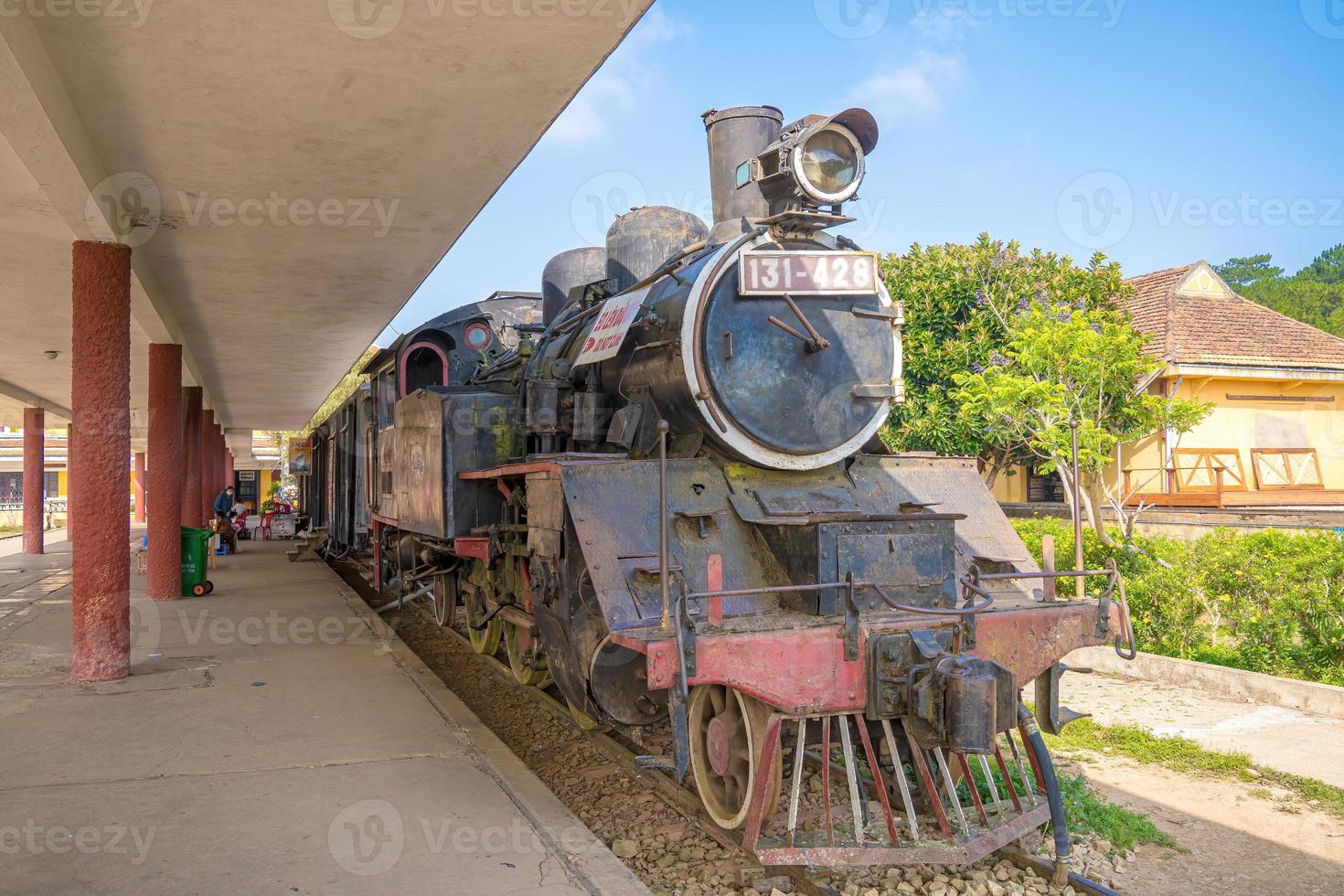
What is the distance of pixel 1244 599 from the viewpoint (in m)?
7.07

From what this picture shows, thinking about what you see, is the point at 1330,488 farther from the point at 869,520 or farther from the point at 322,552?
the point at 322,552

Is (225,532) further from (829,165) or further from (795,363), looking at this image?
(829,165)

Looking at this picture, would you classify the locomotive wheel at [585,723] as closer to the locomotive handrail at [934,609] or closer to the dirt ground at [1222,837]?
the locomotive handrail at [934,609]

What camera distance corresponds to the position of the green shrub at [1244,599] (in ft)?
21.1

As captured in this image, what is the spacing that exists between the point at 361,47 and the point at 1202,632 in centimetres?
732

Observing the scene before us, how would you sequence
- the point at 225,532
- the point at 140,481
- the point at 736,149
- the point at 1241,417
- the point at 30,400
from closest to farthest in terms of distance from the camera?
the point at 736,149 → the point at 1241,417 → the point at 225,532 → the point at 30,400 → the point at 140,481

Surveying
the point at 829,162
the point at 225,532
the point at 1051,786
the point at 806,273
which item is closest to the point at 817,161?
the point at 829,162

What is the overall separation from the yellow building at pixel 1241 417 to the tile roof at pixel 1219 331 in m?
0.03

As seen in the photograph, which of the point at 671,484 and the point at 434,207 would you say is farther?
the point at 434,207

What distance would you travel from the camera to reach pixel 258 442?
4962 centimetres

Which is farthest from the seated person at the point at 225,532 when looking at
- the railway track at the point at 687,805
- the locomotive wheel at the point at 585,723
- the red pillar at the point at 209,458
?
the locomotive wheel at the point at 585,723

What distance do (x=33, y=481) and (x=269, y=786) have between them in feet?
60.6

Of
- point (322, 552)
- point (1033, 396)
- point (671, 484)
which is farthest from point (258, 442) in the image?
point (671, 484)

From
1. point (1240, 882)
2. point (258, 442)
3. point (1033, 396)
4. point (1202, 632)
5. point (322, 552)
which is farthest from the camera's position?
point (258, 442)
